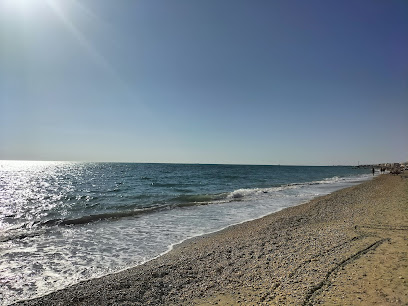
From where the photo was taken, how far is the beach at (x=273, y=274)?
550cm

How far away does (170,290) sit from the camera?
255 inches


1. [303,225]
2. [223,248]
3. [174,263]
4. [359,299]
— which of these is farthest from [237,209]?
[359,299]

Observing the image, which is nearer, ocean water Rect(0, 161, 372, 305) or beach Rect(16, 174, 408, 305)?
beach Rect(16, 174, 408, 305)

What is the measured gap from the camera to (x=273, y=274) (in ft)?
21.9

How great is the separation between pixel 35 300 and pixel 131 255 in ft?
12.8

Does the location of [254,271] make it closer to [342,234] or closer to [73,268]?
[342,234]

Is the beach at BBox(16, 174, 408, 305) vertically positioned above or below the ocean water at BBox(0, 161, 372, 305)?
above

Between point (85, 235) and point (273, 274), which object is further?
point (85, 235)

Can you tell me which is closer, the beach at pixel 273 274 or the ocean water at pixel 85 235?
the beach at pixel 273 274

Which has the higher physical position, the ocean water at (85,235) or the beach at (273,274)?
the beach at (273,274)

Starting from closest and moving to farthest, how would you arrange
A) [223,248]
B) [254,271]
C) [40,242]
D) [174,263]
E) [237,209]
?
[254,271] < [174,263] < [223,248] < [40,242] < [237,209]

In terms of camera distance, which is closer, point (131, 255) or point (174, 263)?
point (174, 263)

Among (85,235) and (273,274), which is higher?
(273,274)

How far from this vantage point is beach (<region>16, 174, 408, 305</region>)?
5504mm
